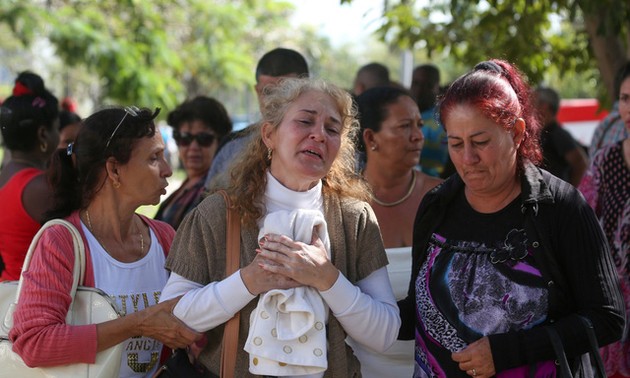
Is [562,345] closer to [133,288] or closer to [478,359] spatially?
[478,359]

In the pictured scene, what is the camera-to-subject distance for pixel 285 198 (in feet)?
9.52

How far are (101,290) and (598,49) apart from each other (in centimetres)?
483

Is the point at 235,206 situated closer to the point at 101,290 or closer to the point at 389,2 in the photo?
the point at 101,290

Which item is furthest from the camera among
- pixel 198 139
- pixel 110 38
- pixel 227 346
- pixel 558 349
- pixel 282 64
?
pixel 110 38

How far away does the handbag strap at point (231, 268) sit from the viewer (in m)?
2.78

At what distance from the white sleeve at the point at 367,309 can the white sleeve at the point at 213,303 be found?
28 centimetres

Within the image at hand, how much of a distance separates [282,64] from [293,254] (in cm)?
268

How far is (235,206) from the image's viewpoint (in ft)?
9.37

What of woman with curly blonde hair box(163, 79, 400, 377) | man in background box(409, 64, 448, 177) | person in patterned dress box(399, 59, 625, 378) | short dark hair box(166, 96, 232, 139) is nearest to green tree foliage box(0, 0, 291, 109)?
man in background box(409, 64, 448, 177)

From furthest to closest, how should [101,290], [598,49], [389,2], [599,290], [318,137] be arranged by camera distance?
[389,2], [598,49], [101,290], [318,137], [599,290]

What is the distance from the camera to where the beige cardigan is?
9.28 ft

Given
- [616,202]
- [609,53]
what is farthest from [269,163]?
[609,53]

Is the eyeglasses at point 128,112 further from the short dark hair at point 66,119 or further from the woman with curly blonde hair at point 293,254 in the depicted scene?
the short dark hair at point 66,119

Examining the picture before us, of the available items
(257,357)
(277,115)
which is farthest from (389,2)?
(257,357)
